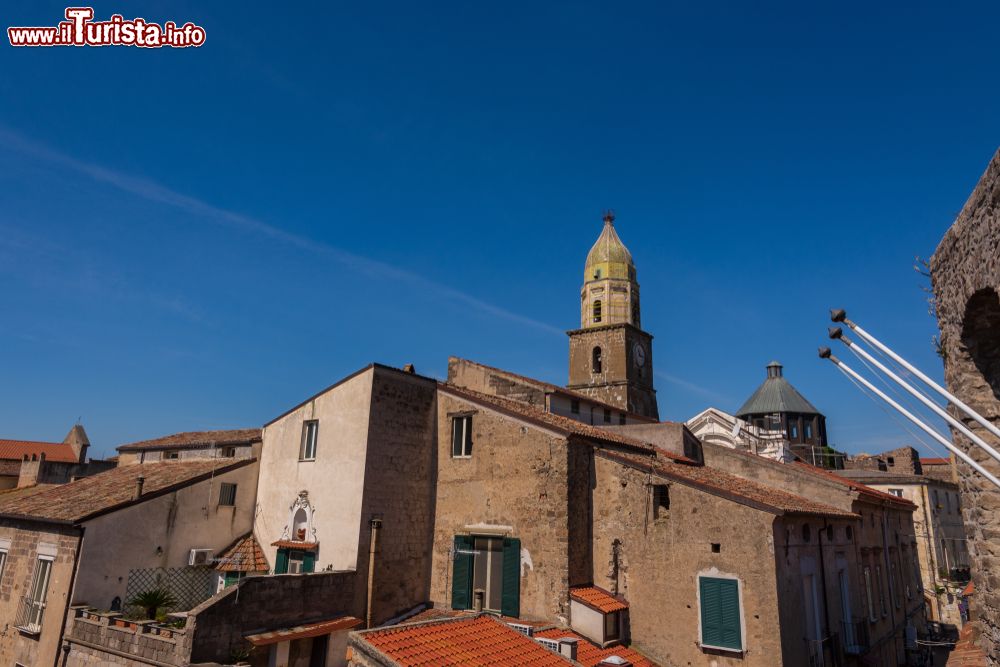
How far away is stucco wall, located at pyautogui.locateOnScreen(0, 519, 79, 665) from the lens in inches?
741

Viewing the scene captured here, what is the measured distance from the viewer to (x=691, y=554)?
1786cm

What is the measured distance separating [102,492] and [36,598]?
4.08 meters

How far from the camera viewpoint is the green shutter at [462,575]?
20.8 meters

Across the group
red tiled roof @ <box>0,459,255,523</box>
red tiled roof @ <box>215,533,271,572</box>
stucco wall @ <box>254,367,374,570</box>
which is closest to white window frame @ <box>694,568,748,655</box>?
stucco wall @ <box>254,367,374,570</box>

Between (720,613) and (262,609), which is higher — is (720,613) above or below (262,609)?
above

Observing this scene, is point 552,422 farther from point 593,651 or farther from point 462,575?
point 593,651

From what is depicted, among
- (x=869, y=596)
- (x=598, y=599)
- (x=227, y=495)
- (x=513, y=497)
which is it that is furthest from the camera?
(x=869, y=596)

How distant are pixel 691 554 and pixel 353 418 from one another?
11.4 m

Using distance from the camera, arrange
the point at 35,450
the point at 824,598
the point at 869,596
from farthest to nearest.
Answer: the point at 35,450
the point at 869,596
the point at 824,598

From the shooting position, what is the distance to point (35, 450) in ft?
211

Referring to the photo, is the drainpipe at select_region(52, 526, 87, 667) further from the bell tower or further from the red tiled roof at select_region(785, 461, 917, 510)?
the bell tower

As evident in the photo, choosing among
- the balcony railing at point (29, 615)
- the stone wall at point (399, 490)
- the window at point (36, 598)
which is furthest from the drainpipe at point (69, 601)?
the stone wall at point (399, 490)

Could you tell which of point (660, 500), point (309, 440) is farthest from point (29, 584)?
point (660, 500)

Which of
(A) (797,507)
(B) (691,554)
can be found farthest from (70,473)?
(A) (797,507)
